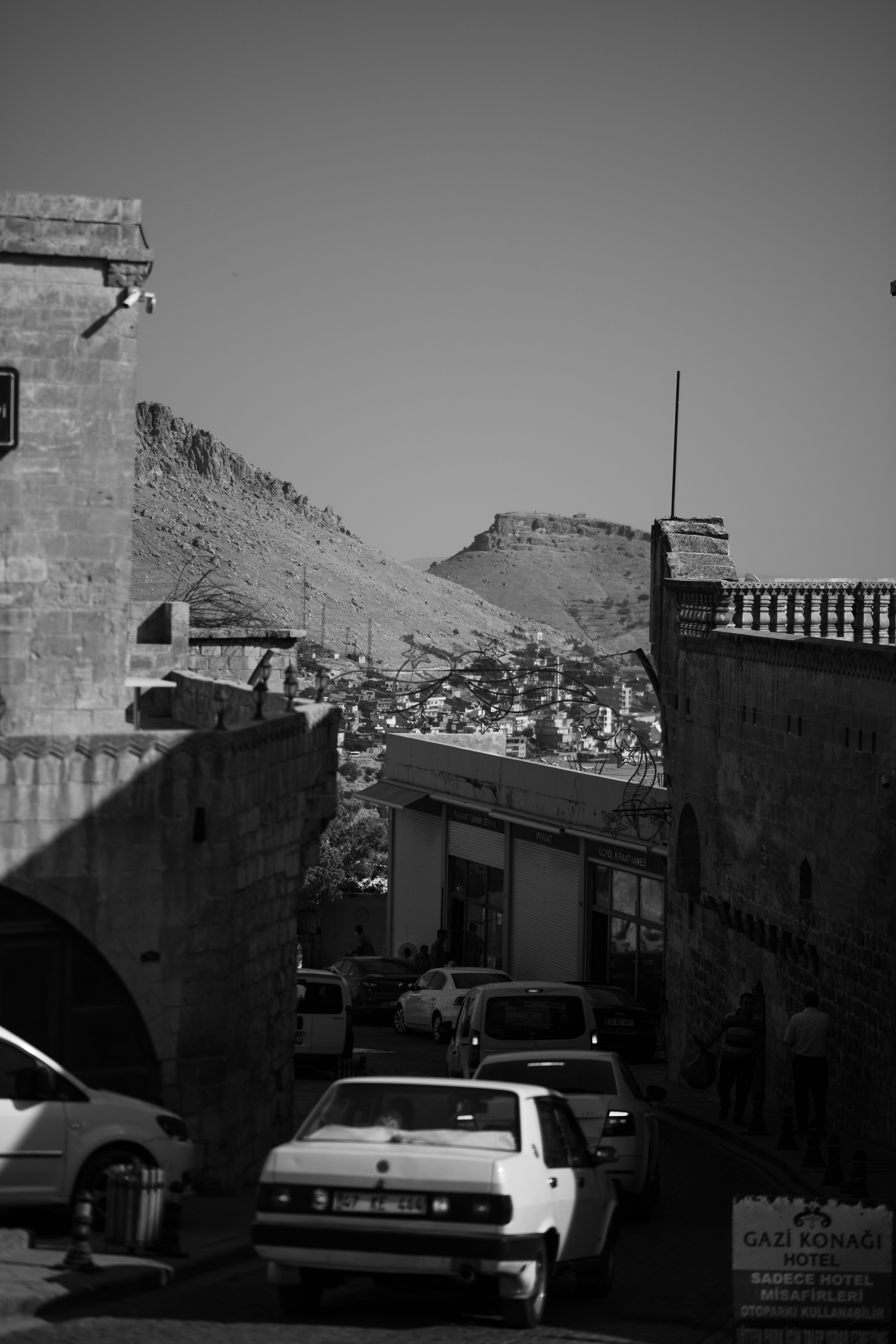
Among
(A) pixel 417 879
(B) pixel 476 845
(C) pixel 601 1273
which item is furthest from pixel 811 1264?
(A) pixel 417 879

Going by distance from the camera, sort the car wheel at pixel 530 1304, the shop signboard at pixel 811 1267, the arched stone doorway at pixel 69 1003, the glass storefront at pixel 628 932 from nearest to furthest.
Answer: the shop signboard at pixel 811 1267, the car wheel at pixel 530 1304, the arched stone doorway at pixel 69 1003, the glass storefront at pixel 628 932

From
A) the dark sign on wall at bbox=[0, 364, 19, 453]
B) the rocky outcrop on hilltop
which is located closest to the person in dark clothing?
the dark sign on wall at bbox=[0, 364, 19, 453]

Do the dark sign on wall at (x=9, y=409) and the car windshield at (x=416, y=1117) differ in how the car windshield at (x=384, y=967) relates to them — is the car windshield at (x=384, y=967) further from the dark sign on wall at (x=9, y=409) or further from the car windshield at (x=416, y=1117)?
the car windshield at (x=416, y=1117)

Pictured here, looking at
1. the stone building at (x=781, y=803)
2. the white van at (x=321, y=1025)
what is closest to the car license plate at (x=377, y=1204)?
the stone building at (x=781, y=803)

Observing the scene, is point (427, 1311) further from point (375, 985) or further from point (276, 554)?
point (276, 554)

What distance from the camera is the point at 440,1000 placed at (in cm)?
3095

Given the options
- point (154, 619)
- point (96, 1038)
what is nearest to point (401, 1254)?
point (96, 1038)

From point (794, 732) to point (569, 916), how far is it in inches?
625

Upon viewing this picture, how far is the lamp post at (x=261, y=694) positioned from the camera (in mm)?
15227

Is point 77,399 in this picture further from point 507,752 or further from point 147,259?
Answer: point 507,752

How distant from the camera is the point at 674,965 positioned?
1134 inches

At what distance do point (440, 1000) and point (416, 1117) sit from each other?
21.1 m

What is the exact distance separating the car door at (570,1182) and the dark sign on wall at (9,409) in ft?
30.7

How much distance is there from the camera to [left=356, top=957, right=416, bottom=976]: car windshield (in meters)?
35.5
